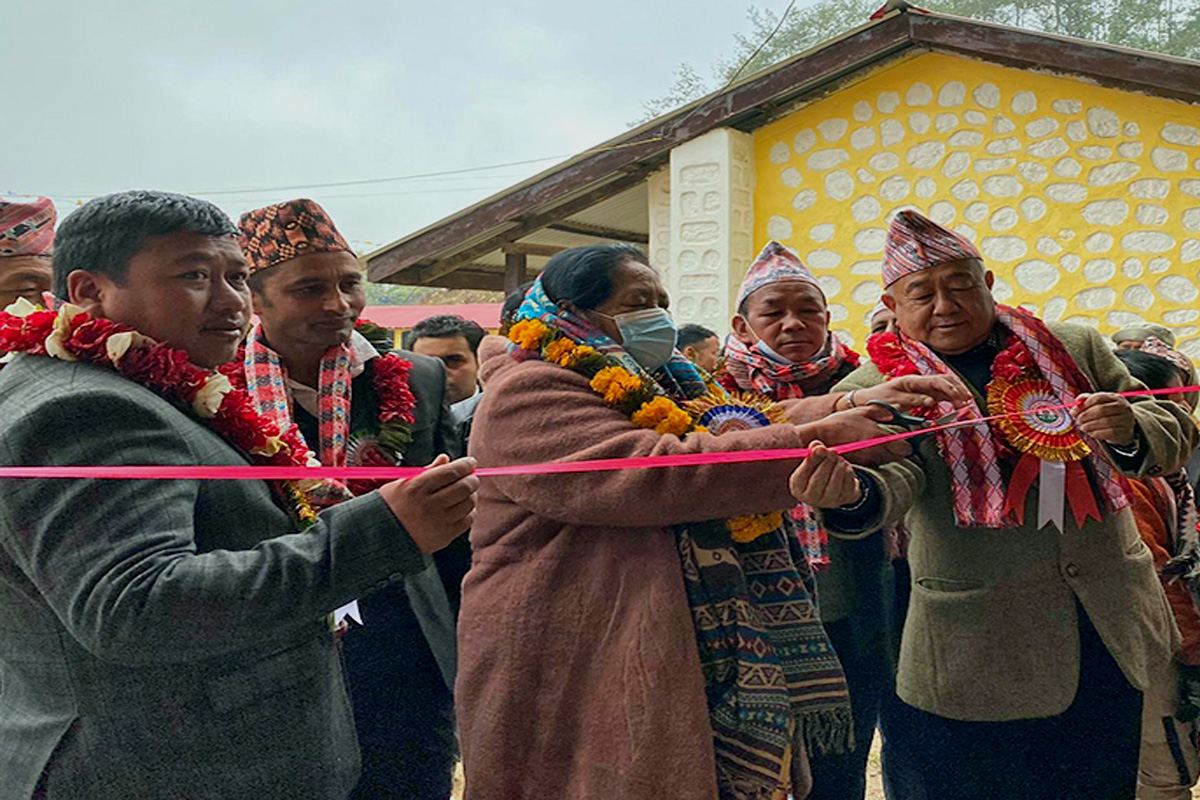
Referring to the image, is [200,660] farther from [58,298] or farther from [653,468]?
[653,468]

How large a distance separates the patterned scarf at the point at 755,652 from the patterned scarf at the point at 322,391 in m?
0.56

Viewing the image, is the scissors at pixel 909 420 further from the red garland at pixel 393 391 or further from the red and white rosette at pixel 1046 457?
the red garland at pixel 393 391

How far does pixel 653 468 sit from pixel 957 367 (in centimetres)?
123

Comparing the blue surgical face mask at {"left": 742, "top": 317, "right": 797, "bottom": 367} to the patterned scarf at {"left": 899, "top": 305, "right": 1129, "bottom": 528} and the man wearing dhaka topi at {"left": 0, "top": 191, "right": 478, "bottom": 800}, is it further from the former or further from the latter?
the man wearing dhaka topi at {"left": 0, "top": 191, "right": 478, "bottom": 800}

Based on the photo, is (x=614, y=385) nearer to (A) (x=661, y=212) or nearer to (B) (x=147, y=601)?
(B) (x=147, y=601)

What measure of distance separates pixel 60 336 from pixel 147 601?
1.69 feet

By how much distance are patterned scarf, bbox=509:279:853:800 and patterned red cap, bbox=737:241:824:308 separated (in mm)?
1299

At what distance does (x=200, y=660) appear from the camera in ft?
5.11

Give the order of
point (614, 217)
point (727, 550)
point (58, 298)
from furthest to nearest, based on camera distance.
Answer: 1. point (614, 217)
2. point (727, 550)
3. point (58, 298)

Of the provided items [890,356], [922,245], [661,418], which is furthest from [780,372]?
[661,418]

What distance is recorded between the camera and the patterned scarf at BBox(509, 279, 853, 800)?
2109mm

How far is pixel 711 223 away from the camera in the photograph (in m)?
7.83

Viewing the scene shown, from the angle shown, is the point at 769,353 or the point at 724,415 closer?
the point at 724,415

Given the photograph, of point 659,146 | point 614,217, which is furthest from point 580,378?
point 614,217
